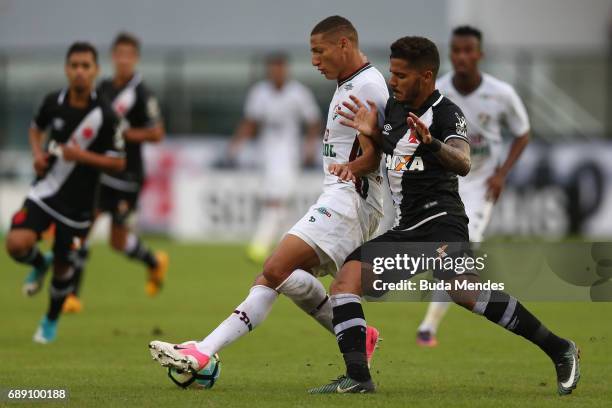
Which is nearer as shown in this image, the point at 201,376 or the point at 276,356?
the point at 201,376

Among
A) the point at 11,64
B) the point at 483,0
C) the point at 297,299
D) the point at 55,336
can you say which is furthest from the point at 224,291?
the point at 483,0

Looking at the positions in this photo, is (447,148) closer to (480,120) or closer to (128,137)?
(480,120)

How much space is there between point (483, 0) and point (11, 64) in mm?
10326

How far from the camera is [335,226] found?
303 inches

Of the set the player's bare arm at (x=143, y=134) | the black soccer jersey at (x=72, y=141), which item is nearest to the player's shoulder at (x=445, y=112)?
the black soccer jersey at (x=72, y=141)

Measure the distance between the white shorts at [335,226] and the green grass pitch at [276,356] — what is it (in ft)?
2.78

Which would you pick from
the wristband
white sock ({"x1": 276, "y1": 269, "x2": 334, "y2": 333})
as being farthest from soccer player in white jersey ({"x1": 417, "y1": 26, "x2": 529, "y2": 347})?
the wristband

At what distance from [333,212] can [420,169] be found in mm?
635

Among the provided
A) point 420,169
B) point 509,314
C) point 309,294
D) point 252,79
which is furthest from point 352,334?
point 252,79

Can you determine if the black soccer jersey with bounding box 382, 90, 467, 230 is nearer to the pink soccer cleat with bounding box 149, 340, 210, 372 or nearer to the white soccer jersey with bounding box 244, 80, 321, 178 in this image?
the pink soccer cleat with bounding box 149, 340, 210, 372

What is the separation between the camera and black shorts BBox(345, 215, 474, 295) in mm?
7305

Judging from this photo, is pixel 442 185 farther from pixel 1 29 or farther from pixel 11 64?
pixel 1 29

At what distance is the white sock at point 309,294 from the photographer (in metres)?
7.69

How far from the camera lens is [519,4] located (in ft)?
95.3
